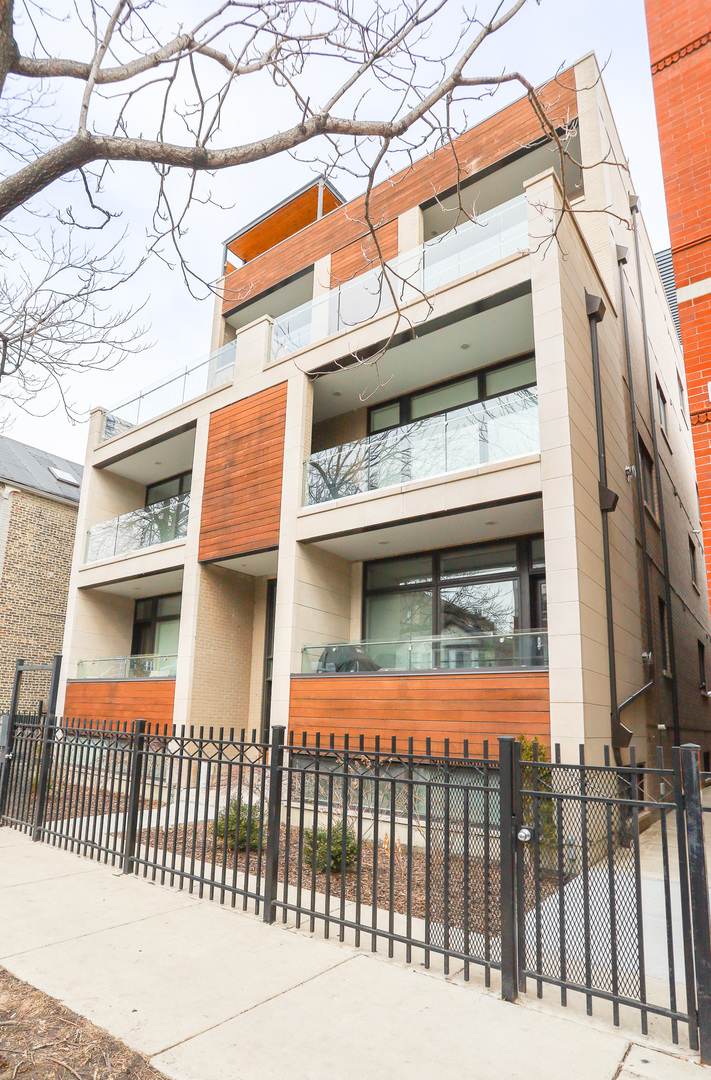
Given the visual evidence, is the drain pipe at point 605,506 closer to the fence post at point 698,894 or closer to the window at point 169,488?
the fence post at point 698,894

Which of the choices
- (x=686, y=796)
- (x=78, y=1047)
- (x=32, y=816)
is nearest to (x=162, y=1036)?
(x=78, y=1047)

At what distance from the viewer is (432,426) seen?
11.1 metres

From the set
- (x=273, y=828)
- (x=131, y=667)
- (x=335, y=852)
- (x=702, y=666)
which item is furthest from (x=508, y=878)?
(x=702, y=666)

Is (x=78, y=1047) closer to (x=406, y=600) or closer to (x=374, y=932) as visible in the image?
(x=374, y=932)

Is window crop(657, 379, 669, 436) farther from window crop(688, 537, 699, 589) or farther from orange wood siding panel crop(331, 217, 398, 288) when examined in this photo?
orange wood siding panel crop(331, 217, 398, 288)

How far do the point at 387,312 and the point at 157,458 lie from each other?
8.61 metres

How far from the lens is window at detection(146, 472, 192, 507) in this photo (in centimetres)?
1889

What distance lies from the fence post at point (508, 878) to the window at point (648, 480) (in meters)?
11.2

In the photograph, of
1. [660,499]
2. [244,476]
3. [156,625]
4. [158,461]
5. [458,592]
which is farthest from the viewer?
[156,625]

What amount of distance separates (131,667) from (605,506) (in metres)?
11.0

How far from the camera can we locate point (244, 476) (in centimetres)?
1374

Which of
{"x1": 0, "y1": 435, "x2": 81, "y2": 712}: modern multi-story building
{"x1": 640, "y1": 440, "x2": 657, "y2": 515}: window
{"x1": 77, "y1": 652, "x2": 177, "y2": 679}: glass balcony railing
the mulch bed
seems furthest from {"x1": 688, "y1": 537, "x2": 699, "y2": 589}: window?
{"x1": 0, "y1": 435, "x2": 81, "y2": 712}: modern multi-story building

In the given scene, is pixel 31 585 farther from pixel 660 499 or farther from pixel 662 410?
pixel 662 410

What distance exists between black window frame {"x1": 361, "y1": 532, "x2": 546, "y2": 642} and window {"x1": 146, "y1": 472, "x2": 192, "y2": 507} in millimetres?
7553
